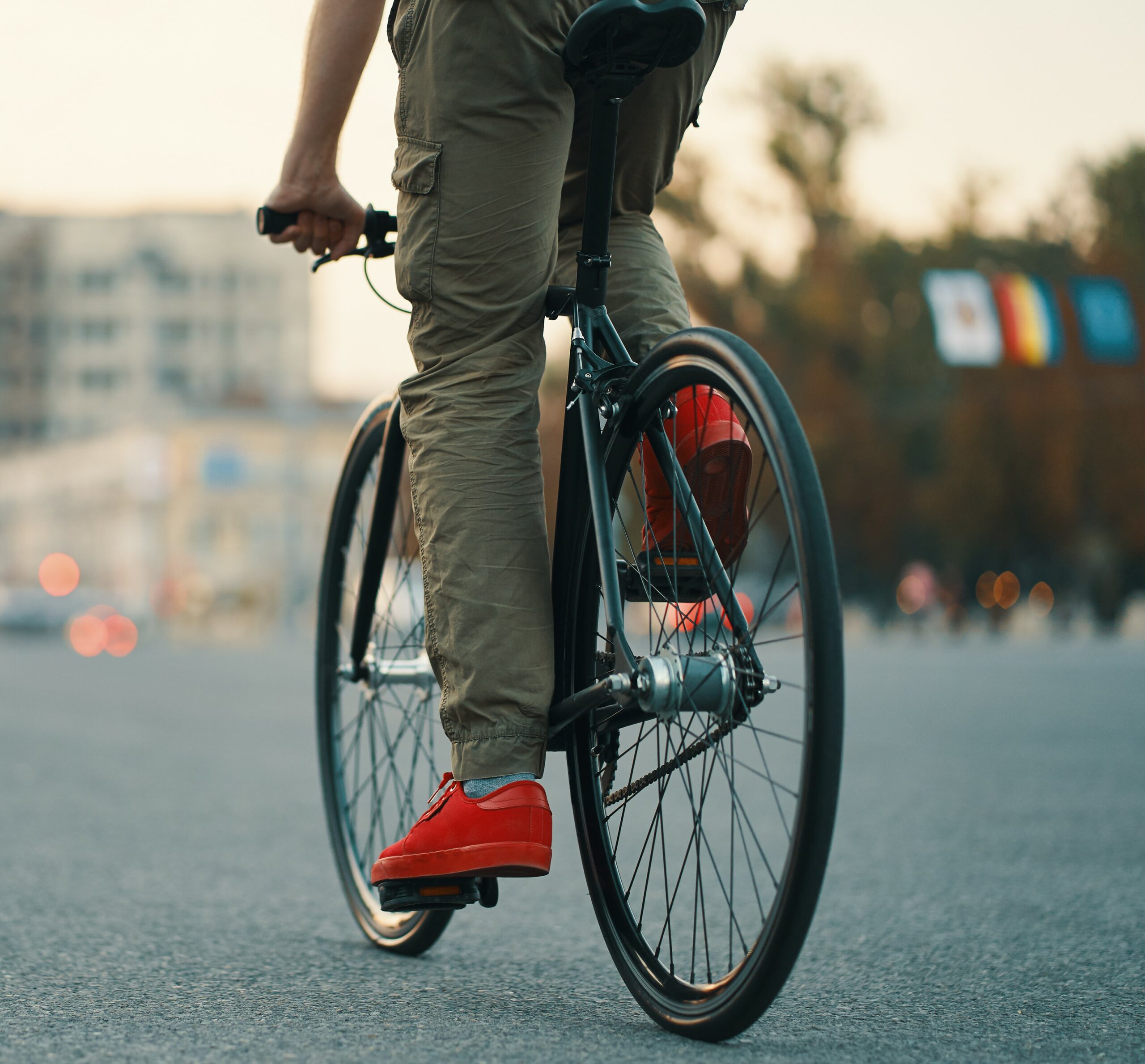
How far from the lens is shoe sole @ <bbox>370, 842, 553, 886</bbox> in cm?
224

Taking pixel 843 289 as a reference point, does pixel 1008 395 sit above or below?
below

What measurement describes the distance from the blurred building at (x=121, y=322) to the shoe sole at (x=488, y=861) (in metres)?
106

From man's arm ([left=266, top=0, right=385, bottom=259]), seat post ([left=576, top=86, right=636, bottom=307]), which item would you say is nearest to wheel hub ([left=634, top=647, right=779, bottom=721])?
seat post ([left=576, top=86, right=636, bottom=307])

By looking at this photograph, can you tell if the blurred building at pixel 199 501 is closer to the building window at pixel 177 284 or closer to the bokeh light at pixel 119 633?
the building window at pixel 177 284

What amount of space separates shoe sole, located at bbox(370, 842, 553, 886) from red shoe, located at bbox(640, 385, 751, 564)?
0.44 metres

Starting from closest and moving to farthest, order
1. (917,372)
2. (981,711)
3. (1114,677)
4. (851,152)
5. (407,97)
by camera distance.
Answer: (407,97)
(981,711)
(1114,677)
(851,152)
(917,372)

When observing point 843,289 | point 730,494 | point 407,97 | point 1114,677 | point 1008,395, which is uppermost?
point 843,289

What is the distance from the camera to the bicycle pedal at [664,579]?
7.38 feet

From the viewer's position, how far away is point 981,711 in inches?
400

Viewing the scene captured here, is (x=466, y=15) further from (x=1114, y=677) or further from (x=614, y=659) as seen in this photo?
(x=1114, y=677)

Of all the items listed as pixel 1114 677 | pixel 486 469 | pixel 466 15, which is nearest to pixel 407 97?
pixel 466 15

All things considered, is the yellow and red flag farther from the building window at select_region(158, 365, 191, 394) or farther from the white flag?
the building window at select_region(158, 365, 191, 394)

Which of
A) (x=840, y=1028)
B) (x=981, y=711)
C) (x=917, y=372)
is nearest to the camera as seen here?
(x=840, y=1028)

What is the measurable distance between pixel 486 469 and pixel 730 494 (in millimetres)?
353
